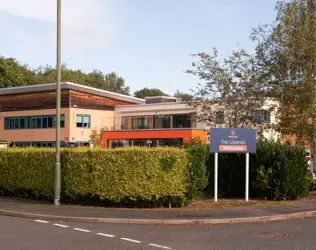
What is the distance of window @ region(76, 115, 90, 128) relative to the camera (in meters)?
52.9

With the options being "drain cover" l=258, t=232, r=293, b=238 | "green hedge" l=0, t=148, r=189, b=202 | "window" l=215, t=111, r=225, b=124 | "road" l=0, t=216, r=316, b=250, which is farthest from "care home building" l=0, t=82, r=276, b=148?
"drain cover" l=258, t=232, r=293, b=238

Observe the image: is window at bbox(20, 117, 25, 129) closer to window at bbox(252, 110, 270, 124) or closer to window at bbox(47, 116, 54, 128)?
window at bbox(47, 116, 54, 128)

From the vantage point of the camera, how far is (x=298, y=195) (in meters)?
17.2

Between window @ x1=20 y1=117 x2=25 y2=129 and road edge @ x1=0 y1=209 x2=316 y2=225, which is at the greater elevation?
window @ x1=20 y1=117 x2=25 y2=129

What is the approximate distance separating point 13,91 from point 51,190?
137 ft

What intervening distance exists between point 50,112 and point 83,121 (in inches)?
150

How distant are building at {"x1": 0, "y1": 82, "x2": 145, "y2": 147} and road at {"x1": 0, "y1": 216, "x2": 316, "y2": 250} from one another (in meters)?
40.0

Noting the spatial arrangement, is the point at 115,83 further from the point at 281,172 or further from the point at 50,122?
the point at 281,172

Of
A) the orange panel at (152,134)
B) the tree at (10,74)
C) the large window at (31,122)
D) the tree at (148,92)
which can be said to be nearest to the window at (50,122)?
the large window at (31,122)

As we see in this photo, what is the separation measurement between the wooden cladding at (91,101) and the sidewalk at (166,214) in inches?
1474

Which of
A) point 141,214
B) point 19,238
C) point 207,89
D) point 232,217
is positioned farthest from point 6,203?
point 207,89

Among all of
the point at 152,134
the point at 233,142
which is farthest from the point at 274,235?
the point at 152,134

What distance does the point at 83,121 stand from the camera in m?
53.6

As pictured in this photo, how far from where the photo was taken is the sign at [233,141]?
1667cm
